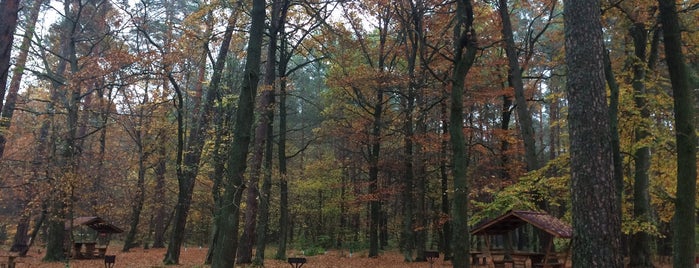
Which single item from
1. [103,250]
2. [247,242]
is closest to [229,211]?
[247,242]

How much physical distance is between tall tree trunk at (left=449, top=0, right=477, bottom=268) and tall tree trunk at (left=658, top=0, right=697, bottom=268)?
361cm

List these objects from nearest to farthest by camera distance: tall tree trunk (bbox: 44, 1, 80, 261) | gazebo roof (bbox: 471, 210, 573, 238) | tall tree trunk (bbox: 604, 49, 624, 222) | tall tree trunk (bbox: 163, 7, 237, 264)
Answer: tall tree trunk (bbox: 604, 49, 624, 222)
gazebo roof (bbox: 471, 210, 573, 238)
tall tree trunk (bbox: 44, 1, 80, 261)
tall tree trunk (bbox: 163, 7, 237, 264)

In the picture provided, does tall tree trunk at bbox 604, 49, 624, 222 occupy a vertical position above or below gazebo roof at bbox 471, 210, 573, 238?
above

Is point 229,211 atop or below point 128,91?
below

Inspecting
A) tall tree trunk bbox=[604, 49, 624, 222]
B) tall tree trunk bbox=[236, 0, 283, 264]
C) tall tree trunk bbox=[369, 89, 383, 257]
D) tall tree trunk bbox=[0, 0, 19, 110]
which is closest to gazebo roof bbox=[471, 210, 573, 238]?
tall tree trunk bbox=[604, 49, 624, 222]

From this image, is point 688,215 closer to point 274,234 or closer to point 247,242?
point 247,242

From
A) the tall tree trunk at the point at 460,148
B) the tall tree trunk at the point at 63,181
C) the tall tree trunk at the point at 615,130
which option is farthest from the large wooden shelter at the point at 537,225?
the tall tree trunk at the point at 63,181

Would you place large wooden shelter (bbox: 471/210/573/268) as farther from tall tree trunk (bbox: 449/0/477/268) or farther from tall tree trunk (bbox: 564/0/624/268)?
tall tree trunk (bbox: 564/0/624/268)

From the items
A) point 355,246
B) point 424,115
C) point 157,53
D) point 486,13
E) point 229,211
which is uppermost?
point 486,13

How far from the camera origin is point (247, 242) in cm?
1599

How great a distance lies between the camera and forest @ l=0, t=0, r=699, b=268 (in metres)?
8.00

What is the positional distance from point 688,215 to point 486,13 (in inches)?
476

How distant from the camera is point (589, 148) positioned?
564 cm

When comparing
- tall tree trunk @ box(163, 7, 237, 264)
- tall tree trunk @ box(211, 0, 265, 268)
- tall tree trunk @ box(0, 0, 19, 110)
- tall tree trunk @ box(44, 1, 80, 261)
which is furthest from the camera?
tall tree trunk @ box(163, 7, 237, 264)
